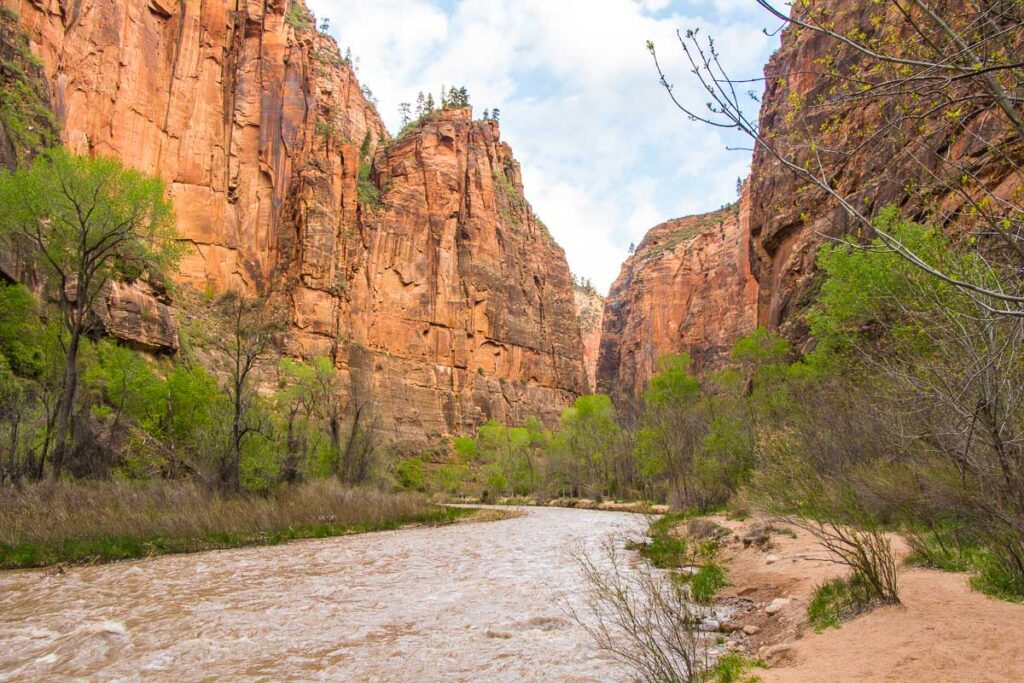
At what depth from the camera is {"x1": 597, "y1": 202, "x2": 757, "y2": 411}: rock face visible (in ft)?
264

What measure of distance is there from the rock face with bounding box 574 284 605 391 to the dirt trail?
12949cm

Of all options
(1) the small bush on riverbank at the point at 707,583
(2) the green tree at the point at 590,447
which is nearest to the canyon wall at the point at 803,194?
(1) the small bush on riverbank at the point at 707,583

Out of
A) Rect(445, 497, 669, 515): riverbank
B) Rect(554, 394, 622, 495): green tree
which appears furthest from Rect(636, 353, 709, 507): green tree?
Rect(554, 394, 622, 495): green tree

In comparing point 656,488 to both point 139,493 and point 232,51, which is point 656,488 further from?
point 232,51

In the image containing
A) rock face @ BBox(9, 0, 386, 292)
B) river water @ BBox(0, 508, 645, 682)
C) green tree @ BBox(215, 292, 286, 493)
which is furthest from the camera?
rock face @ BBox(9, 0, 386, 292)

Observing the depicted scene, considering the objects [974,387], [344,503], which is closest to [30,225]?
[344,503]

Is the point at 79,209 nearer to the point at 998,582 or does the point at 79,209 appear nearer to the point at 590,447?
the point at 998,582

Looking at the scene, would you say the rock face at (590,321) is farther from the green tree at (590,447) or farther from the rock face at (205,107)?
the rock face at (205,107)

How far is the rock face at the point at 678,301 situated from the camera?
264 feet

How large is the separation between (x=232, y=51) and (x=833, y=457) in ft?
215

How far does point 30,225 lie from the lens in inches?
774

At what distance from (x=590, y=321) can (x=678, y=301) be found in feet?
174

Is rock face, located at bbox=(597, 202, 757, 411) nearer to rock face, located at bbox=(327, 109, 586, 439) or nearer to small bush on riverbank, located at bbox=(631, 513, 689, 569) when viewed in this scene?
rock face, located at bbox=(327, 109, 586, 439)

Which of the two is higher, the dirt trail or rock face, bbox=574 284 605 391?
rock face, bbox=574 284 605 391
